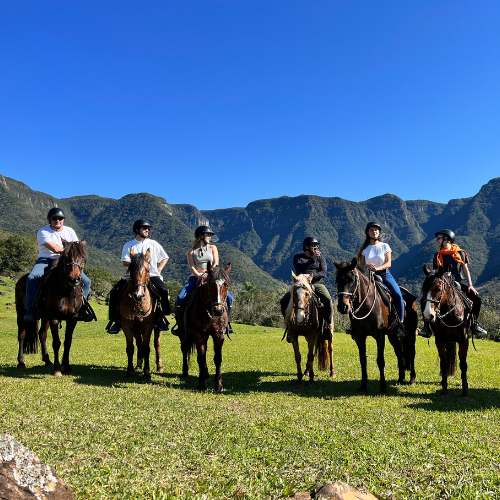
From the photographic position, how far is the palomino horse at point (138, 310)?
8.87 metres

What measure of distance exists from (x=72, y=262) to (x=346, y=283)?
6.65 meters

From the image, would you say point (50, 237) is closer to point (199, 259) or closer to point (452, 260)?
point (199, 259)

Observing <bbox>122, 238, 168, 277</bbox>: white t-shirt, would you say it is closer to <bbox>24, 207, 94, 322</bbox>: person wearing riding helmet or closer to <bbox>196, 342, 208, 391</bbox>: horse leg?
<bbox>24, 207, 94, 322</bbox>: person wearing riding helmet

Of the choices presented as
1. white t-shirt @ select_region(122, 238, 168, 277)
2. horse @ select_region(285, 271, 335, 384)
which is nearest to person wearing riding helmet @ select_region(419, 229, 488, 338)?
horse @ select_region(285, 271, 335, 384)

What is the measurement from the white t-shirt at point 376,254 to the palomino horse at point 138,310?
6.06m

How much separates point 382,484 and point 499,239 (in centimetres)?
19586

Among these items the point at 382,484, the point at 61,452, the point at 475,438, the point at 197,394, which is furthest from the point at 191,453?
the point at 475,438

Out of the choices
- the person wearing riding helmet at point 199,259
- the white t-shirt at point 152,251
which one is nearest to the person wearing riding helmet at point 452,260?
the person wearing riding helmet at point 199,259

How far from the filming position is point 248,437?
203 inches

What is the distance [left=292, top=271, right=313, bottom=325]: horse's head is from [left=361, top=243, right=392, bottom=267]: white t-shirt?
2328mm

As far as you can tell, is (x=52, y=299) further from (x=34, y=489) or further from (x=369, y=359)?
(x=369, y=359)

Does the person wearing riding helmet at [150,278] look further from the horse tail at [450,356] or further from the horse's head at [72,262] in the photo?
the horse tail at [450,356]

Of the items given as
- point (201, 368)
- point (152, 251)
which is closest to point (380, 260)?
point (201, 368)

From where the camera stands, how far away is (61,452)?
14.1 ft
